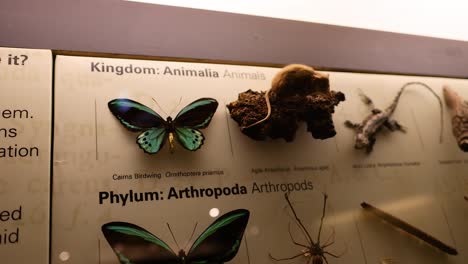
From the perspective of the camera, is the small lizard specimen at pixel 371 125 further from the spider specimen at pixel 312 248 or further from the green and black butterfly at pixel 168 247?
the green and black butterfly at pixel 168 247

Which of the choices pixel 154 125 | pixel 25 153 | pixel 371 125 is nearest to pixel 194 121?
Answer: pixel 154 125

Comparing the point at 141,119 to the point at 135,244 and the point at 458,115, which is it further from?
the point at 458,115

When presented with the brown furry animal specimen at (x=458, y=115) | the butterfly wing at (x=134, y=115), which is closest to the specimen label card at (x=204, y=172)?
the butterfly wing at (x=134, y=115)

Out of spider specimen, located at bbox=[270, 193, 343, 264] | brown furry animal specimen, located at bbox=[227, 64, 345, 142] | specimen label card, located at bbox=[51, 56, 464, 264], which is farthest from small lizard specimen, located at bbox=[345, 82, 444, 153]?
spider specimen, located at bbox=[270, 193, 343, 264]

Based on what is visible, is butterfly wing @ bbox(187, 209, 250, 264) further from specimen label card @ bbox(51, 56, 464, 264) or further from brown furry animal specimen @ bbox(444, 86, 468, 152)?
brown furry animal specimen @ bbox(444, 86, 468, 152)

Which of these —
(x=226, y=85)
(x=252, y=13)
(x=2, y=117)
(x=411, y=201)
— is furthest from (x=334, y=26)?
(x=2, y=117)

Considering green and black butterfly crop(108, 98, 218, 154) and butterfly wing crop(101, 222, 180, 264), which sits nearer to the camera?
butterfly wing crop(101, 222, 180, 264)

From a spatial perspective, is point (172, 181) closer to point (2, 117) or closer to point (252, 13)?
point (2, 117)
